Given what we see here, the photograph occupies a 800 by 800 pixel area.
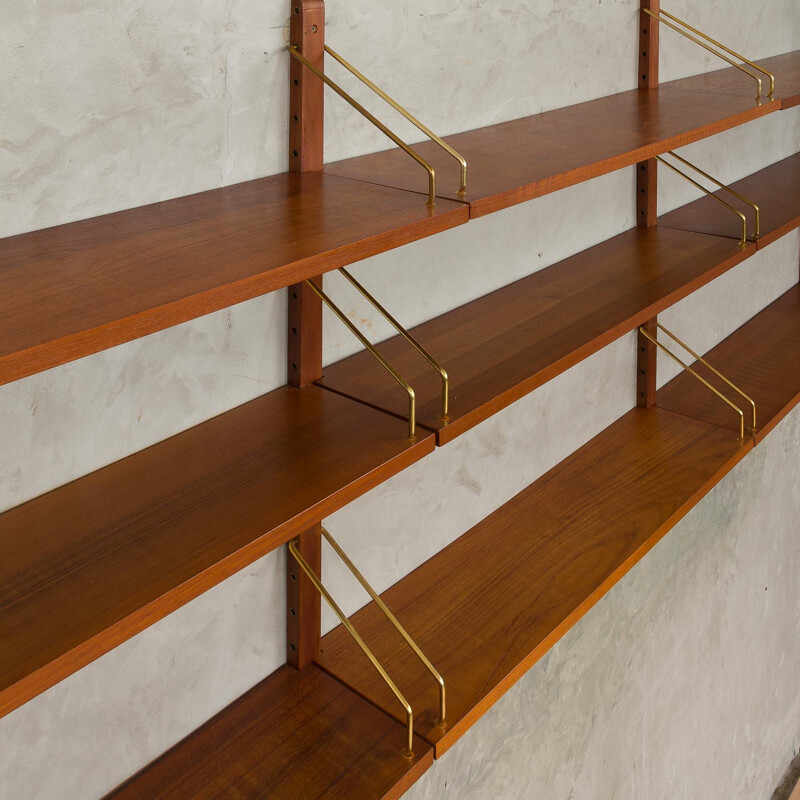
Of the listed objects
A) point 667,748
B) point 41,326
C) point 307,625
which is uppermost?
point 41,326

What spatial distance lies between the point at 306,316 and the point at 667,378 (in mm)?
1210

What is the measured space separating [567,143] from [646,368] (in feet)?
2.75

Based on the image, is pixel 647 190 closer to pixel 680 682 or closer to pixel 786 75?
pixel 786 75

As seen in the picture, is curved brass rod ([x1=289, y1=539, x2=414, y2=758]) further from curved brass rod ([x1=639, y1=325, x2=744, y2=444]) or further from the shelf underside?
the shelf underside

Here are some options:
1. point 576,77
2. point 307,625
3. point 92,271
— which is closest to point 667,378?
point 576,77

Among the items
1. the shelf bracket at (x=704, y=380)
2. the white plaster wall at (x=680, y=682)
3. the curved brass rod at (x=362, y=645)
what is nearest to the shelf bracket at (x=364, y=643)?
the curved brass rod at (x=362, y=645)

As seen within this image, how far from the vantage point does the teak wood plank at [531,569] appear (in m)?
1.39

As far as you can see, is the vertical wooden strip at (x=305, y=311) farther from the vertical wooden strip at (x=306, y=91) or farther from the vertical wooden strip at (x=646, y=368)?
the vertical wooden strip at (x=646, y=368)

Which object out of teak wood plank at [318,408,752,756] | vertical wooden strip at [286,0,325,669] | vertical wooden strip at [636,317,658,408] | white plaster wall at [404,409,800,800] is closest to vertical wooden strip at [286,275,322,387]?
vertical wooden strip at [286,0,325,669]

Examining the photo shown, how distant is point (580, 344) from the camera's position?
1.41 meters

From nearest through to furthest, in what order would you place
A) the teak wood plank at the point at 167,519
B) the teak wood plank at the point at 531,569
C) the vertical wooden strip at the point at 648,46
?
1. the teak wood plank at the point at 167,519
2. the teak wood plank at the point at 531,569
3. the vertical wooden strip at the point at 648,46

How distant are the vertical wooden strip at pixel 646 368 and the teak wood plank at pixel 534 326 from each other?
0.76 feet

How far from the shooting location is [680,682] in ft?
8.08

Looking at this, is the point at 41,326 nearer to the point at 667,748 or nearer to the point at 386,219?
the point at 386,219
